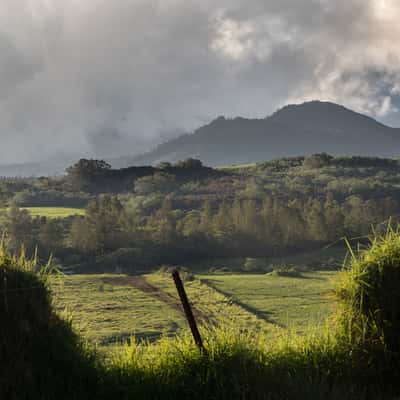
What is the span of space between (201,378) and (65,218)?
76631mm

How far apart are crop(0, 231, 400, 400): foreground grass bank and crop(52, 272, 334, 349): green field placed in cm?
78

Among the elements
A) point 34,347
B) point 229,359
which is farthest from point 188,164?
point 34,347

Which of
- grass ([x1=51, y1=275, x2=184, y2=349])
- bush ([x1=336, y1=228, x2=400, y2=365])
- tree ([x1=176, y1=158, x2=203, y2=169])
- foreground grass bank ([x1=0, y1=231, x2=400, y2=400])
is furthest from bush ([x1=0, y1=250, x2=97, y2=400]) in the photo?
tree ([x1=176, y1=158, x2=203, y2=169])

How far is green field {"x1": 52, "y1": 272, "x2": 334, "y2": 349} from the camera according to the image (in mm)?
21062

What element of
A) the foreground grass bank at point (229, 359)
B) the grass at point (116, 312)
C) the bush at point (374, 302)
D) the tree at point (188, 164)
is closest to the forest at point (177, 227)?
the grass at point (116, 312)

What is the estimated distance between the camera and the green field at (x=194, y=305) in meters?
21.1

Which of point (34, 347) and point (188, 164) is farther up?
point (188, 164)

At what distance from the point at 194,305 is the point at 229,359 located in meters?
21.7

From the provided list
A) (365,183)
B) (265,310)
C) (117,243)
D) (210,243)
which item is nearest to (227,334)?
(265,310)

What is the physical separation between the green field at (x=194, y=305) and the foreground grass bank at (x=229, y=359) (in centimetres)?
78

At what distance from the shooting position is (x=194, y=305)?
27.5 meters

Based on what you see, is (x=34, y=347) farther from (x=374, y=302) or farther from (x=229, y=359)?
(x=374, y=302)

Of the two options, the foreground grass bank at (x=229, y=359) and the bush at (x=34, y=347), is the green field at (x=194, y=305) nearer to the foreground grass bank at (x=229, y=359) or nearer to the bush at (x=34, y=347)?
the foreground grass bank at (x=229, y=359)

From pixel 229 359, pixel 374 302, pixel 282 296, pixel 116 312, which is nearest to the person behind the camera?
pixel 229 359
